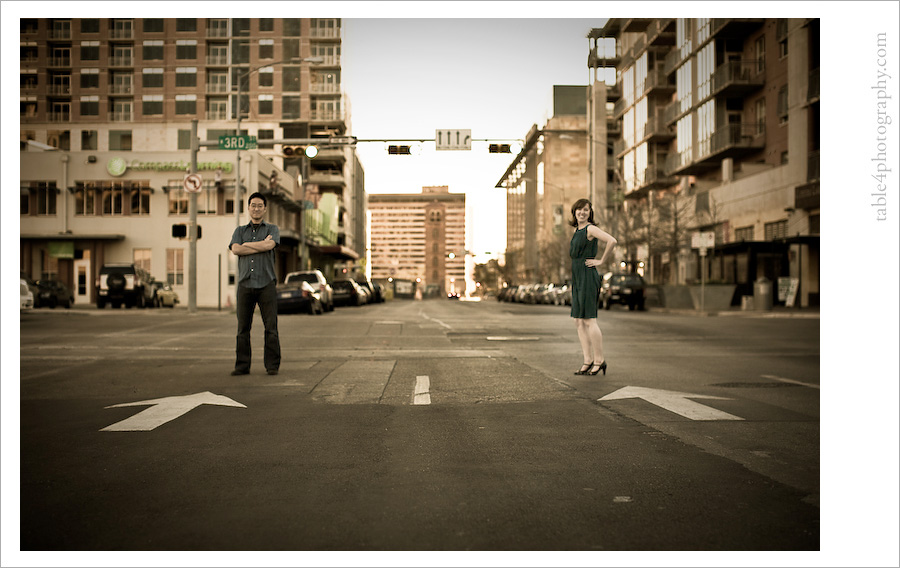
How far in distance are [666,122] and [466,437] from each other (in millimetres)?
54541

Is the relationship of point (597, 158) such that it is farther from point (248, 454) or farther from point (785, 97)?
point (248, 454)

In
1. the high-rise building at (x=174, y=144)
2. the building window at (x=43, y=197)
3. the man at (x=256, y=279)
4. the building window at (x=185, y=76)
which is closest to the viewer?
the man at (x=256, y=279)

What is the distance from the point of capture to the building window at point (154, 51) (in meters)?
64.6

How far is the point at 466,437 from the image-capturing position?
525 cm

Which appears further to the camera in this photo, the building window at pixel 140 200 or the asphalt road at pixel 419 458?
the building window at pixel 140 200

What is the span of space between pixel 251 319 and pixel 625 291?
32.1 metres

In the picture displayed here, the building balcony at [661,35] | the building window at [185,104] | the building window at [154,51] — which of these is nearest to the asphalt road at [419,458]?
the building balcony at [661,35]

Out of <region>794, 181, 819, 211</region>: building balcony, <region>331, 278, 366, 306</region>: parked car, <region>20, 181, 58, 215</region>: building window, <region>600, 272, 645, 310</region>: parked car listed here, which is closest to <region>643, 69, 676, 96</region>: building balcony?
<region>600, 272, 645, 310</region>: parked car

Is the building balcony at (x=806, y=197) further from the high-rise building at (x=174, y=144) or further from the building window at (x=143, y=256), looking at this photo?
the building window at (x=143, y=256)

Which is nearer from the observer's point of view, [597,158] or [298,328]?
[298,328]

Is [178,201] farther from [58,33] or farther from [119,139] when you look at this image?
[58,33]

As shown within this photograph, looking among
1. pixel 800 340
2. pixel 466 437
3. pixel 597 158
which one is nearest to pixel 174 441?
pixel 466 437

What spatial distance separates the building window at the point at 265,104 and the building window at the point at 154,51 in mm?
9024

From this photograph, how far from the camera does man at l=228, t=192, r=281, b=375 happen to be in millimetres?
8844
